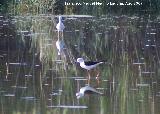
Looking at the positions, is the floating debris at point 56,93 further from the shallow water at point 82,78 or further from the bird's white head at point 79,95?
the bird's white head at point 79,95

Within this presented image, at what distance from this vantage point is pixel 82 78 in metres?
12.5

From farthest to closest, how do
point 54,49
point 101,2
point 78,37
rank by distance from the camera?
point 101,2 → point 78,37 → point 54,49

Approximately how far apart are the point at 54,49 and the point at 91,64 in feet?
15.0

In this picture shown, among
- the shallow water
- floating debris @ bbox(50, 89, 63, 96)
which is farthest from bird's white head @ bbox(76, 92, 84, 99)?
floating debris @ bbox(50, 89, 63, 96)

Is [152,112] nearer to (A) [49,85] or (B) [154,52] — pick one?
(A) [49,85]

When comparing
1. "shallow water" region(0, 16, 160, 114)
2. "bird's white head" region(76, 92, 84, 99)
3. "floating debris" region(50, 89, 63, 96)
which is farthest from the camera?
"floating debris" region(50, 89, 63, 96)

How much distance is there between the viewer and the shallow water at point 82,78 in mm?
10000

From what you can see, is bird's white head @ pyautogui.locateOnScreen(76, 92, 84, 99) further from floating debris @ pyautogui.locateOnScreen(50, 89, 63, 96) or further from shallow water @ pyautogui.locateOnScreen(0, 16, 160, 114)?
floating debris @ pyautogui.locateOnScreen(50, 89, 63, 96)

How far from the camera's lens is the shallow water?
10000 mm

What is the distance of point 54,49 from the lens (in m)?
17.1

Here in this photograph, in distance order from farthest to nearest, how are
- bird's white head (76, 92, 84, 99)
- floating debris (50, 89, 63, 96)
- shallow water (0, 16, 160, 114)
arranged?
floating debris (50, 89, 63, 96) < bird's white head (76, 92, 84, 99) < shallow water (0, 16, 160, 114)

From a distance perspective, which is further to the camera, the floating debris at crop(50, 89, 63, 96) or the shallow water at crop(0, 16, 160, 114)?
the floating debris at crop(50, 89, 63, 96)

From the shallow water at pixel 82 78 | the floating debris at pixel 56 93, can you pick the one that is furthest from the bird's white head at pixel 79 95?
the floating debris at pixel 56 93

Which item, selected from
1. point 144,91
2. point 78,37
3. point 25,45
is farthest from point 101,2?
point 144,91
